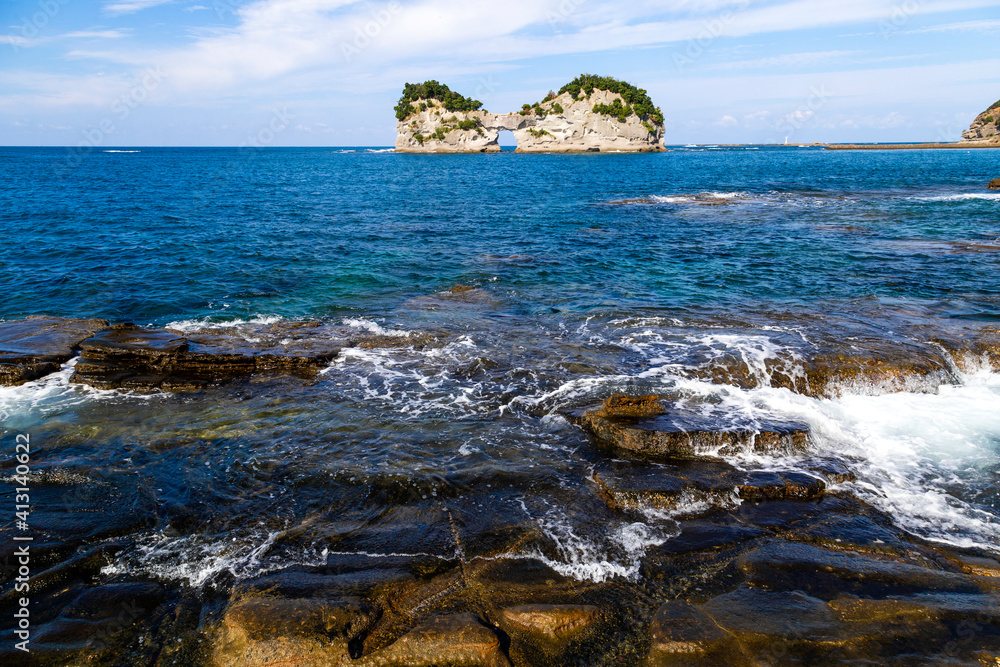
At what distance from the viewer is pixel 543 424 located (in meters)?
10.7

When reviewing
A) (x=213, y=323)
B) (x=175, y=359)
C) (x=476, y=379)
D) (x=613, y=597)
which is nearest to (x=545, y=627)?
(x=613, y=597)

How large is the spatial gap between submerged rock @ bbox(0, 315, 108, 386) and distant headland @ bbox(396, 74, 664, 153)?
13890cm

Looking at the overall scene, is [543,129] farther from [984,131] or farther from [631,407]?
[631,407]

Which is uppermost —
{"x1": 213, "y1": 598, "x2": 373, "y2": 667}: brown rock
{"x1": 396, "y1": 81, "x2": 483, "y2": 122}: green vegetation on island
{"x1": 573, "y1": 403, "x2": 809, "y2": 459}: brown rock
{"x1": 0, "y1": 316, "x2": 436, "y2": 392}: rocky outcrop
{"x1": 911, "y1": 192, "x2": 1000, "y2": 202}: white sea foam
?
{"x1": 396, "y1": 81, "x2": 483, "y2": 122}: green vegetation on island

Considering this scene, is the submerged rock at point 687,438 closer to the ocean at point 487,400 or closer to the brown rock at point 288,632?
the ocean at point 487,400

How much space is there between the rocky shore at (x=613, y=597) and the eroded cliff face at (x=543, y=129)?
145 meters

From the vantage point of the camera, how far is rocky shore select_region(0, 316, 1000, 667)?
219 inches

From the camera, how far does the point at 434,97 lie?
500ft

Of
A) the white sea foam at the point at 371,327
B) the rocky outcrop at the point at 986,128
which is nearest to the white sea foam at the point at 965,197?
the white sea foam at the point at 371,327

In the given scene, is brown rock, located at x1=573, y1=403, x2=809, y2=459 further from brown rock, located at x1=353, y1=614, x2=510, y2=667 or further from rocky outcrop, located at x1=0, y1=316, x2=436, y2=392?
rocky outcrop, located at x1=0, y1=316, x2=436, y2=392

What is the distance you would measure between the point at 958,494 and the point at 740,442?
3255mm

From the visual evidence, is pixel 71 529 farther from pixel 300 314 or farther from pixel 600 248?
pixel 600 248

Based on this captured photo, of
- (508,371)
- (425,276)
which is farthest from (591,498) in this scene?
(425,276)

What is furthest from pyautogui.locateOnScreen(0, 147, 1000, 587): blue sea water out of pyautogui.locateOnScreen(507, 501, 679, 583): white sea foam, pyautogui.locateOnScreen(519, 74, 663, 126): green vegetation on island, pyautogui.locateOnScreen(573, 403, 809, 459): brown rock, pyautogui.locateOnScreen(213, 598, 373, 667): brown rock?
pyautogui.locateOnScreen(519, 74, 663, 126): green vegetation on island
